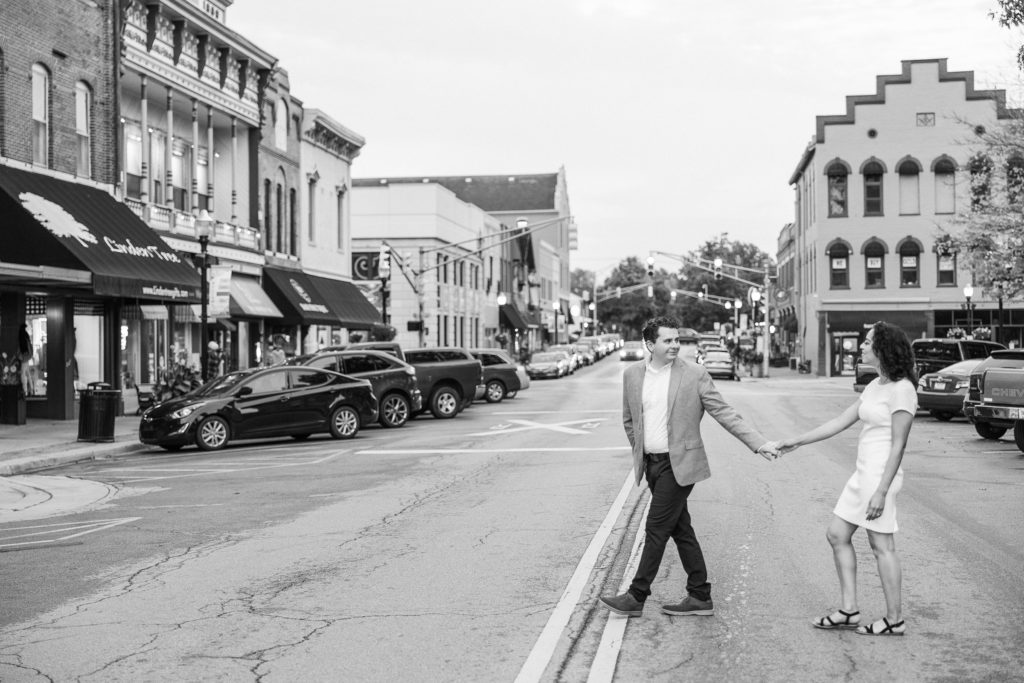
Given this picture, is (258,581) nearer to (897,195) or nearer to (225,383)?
(225,383)

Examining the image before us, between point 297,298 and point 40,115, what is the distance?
15.1m

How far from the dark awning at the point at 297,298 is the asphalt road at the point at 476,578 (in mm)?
22455

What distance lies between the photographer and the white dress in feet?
23.7

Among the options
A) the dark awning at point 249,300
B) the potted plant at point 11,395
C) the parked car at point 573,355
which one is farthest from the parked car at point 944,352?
the parked car at point 573,355

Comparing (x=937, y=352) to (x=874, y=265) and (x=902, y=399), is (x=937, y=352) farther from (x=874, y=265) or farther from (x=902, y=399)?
(x=874, y=265)

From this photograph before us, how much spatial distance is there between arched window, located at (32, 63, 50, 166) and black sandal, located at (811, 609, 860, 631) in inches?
904

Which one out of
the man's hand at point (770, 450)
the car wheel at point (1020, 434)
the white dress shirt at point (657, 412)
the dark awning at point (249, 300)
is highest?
the dark awning at point (249, 300)

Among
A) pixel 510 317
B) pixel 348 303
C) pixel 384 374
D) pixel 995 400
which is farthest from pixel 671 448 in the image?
pixel 510 317

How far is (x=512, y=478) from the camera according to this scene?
52.5 feet

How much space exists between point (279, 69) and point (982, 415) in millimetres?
28582

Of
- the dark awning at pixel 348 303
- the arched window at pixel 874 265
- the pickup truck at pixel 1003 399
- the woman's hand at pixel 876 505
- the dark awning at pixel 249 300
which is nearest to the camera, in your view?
→ the woman's hand at pixel 876 505

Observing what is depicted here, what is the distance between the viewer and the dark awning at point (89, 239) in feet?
78.7

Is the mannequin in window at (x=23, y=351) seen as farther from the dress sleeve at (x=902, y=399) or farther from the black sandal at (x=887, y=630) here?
the dress sleeve at (x=902, y=399)

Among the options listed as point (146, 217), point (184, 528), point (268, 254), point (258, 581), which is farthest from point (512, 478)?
point (268, 254)
